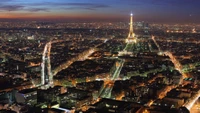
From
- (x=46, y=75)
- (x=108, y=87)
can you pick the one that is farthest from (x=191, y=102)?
(x=46, y=75)

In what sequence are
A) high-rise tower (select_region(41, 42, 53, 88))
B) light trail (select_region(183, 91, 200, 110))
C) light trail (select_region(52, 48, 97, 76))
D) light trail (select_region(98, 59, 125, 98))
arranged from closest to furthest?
1. light trail (select_region(183, 91, 200, 110))
2. light trail (select_region(98, 59, 125, 98))
3. high-rise tower (select_region(41, 42, 53, 88))
4. light trail (select_region(52, 48, 97, 76))

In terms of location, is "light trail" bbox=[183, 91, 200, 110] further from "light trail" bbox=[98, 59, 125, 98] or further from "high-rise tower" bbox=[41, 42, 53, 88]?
"high-rise tower" bbox=[41, 42, 53, 88]

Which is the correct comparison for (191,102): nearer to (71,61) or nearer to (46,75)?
(46,75)

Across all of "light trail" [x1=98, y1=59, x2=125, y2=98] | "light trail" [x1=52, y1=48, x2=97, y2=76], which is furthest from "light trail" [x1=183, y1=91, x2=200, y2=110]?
"light trail" [x1=52, y1=48, x2=97, y2=76]

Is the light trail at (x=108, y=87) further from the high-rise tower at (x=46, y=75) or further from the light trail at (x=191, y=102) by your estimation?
the light trail at (x=191, y=102)

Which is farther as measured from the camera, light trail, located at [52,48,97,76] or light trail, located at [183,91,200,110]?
light trail, located at [52,48,97,76]

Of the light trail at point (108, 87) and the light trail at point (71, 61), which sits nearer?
the light trail at point (108, 87)

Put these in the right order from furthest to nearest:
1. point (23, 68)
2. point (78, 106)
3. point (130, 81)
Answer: point (23, 68), point (130, 81), point (78, 106)

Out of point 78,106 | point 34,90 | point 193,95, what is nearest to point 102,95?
point 78,106

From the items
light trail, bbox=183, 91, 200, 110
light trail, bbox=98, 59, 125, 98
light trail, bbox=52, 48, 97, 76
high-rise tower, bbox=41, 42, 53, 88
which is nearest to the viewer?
light trail, bbox=183, 91, 200, 110

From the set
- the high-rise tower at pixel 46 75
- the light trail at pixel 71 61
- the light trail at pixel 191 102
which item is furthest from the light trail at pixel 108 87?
Result: the light trail at pixel 71 61

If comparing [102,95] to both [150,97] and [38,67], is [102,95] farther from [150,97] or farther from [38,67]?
[38,67]
